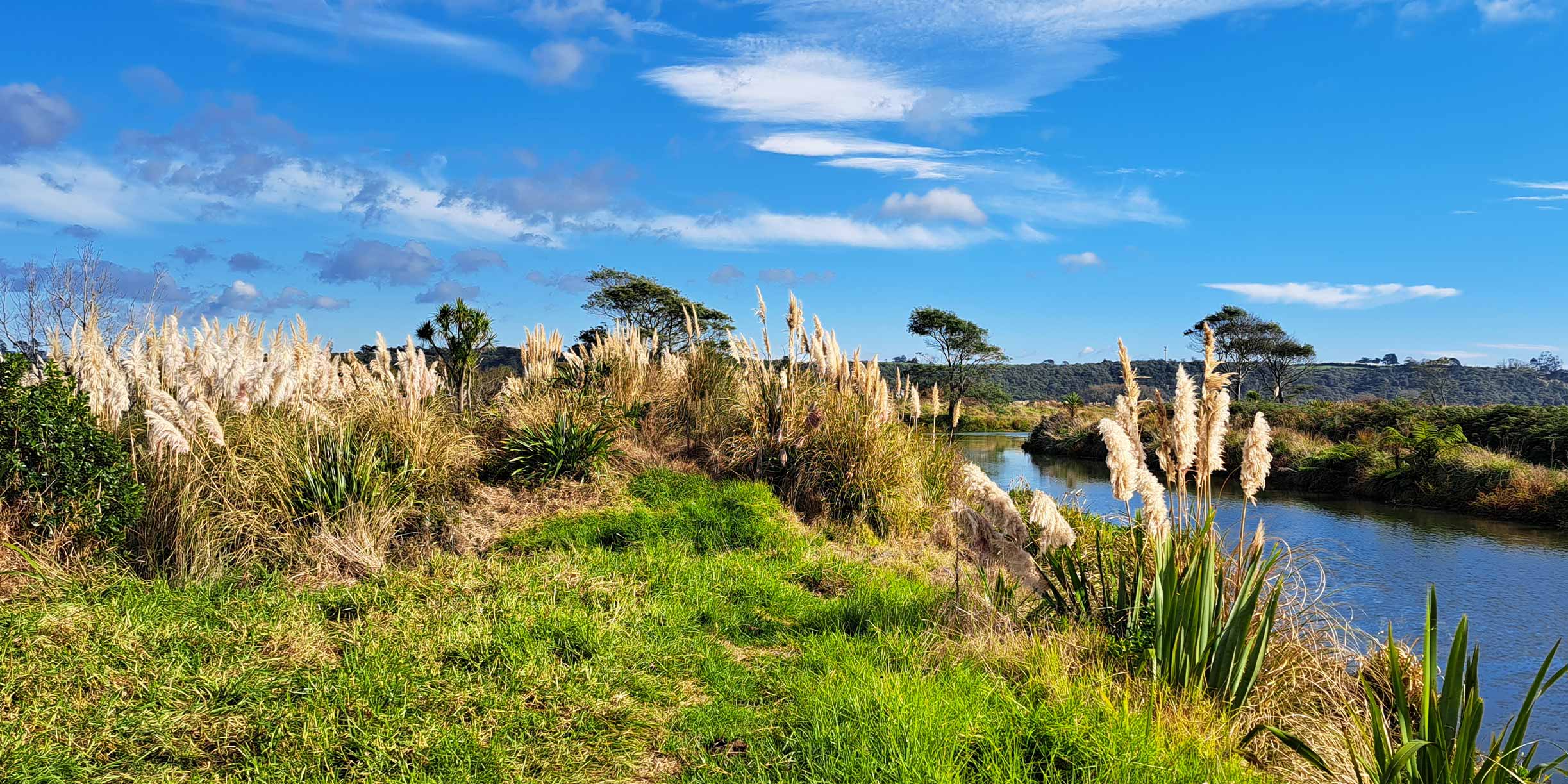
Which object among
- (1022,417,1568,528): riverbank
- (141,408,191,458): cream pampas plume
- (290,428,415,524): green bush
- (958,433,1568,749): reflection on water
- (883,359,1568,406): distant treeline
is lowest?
(958,433,1568,749): reflection on water

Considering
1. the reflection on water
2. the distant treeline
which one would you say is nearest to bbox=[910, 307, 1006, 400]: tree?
the distant treeline

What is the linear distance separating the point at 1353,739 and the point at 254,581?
21.3 ft

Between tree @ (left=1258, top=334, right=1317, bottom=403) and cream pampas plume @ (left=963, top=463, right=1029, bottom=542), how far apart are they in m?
50.5

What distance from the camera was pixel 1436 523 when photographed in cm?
1471

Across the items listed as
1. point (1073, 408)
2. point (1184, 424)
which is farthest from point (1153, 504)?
point (1073, 408)

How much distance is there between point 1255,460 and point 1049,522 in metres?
1.01

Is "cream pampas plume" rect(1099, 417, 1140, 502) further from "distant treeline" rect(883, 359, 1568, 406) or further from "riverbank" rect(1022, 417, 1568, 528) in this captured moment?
"distant treeline" rect(883, 359, 1568, 406)

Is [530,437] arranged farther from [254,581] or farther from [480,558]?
[254,581]

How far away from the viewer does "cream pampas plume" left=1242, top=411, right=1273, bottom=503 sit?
11.8 feet

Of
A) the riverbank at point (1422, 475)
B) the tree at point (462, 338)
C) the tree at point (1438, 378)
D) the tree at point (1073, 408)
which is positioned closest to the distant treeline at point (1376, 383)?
the tree at point (1438, 378)

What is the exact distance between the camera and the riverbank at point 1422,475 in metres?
15.2

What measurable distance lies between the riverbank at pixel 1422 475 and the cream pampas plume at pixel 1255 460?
9434mm

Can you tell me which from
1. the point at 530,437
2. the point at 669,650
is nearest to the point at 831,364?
the point at 530,437

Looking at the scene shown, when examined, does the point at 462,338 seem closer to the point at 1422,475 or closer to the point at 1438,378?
the point at 1422,475
